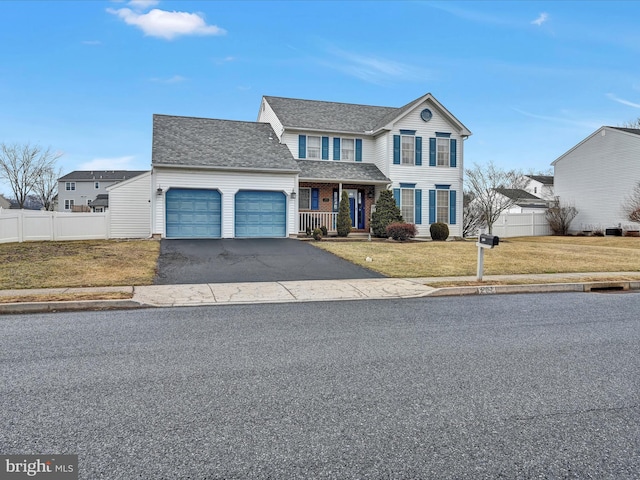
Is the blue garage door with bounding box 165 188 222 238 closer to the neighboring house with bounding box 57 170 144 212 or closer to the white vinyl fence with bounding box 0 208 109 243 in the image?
the white vinyl fence with bounding box 0 208 109 243

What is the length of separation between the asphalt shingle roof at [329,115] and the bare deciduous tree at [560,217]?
15.3 m

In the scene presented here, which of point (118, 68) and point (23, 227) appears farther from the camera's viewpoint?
point (118, 68)

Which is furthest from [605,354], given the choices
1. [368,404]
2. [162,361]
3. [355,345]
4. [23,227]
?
[23,227]

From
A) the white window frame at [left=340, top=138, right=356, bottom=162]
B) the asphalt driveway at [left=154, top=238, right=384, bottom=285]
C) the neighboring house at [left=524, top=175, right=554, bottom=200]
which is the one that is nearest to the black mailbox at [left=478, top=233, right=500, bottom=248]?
the asphalt driveway at [left=154, top=238, right=384, bottom=285]

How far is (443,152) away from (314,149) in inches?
308

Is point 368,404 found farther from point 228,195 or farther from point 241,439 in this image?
point 228,195

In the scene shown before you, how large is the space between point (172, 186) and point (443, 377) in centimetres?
1927

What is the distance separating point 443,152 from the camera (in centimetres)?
2642

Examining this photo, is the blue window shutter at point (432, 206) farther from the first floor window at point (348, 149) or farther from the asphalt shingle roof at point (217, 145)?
the asphalt shingle roof at point (217, 145)

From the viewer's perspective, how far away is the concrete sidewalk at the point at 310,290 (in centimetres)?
854

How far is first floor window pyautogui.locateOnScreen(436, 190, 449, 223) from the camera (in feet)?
86.8

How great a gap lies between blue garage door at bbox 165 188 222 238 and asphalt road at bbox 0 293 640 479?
14876 millimetres

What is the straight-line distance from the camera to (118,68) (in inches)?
877

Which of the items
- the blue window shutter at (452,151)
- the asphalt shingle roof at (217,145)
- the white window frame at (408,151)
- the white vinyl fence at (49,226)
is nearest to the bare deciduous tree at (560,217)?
the blue window shutter at (452,151)
